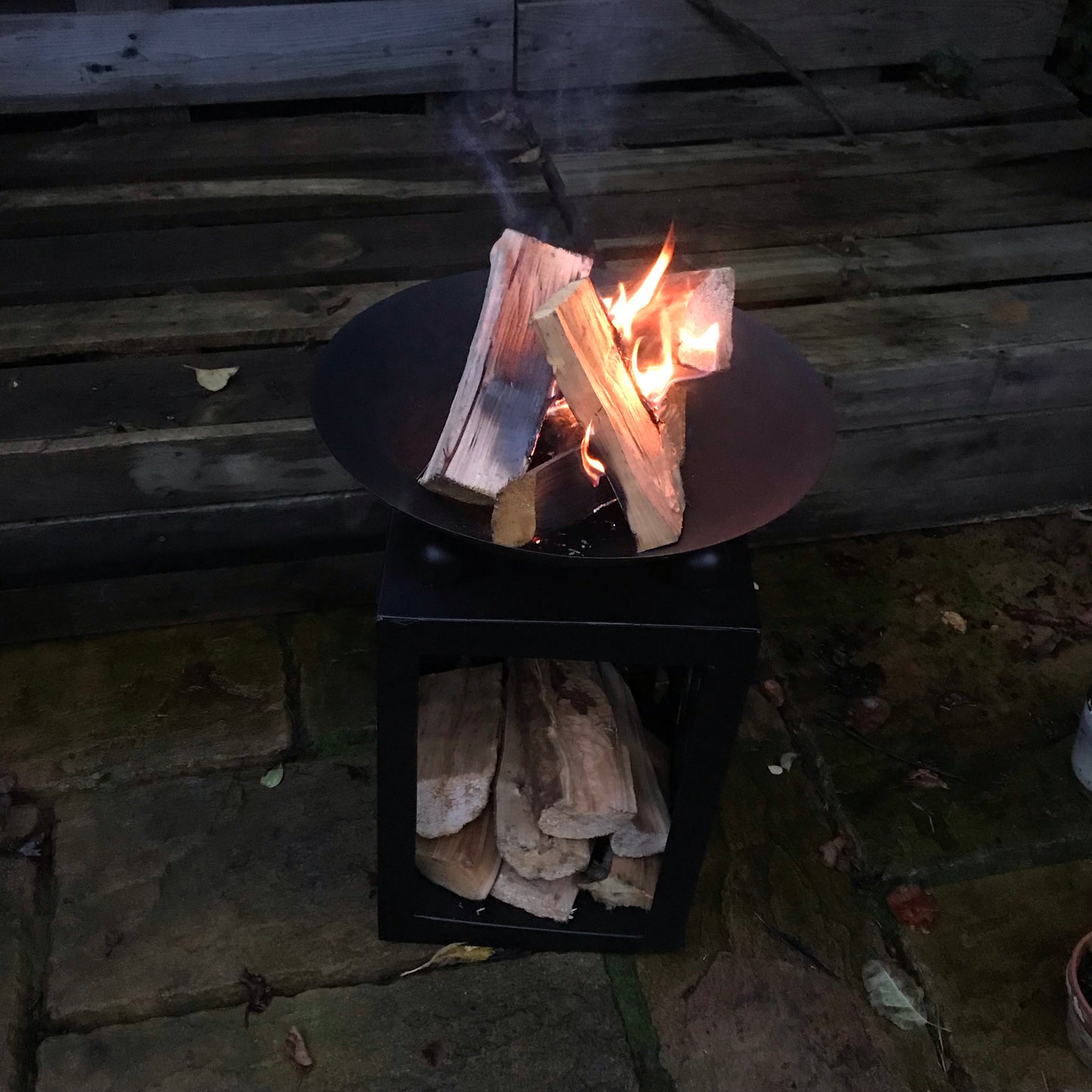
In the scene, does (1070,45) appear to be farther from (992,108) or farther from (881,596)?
(881,596)

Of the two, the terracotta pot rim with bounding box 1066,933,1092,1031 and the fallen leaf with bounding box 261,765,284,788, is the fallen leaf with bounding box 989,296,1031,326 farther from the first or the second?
the fallen leaf with bounding box 261,765,284,788

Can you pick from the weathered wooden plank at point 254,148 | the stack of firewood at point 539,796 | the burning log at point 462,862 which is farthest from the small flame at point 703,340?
the weathered wooden plank at point 254,148

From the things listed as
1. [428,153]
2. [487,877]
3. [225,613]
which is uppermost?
[428,153]

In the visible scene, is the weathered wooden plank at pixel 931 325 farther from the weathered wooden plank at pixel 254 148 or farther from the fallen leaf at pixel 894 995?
the fallen leaf at pixel 894 995

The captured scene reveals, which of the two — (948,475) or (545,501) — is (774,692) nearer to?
(948,475)

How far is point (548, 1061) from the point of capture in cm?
199

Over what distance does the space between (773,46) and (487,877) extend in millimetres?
2728

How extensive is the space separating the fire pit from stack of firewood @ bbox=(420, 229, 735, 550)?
46 millimetres

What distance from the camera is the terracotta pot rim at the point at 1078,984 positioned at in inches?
76.4

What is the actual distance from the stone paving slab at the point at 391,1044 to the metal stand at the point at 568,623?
45 cm

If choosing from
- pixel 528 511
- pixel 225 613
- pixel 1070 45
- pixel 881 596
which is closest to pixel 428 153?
pixel 225 613

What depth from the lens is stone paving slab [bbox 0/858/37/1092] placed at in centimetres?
195

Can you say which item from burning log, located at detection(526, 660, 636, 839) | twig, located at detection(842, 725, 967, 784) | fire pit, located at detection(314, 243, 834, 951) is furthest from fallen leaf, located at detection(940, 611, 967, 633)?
burning log, located at detection(526, 660, 636, 839)

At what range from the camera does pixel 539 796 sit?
6.55 ft
